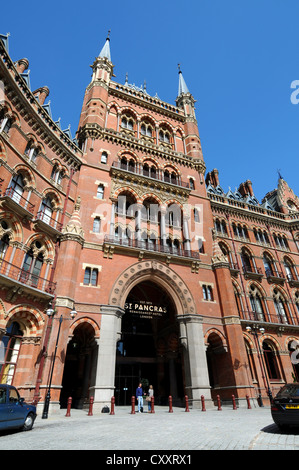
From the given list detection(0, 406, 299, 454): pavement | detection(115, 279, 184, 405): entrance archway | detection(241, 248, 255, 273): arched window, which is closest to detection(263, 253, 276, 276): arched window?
detection(241, 248, 255, 273): arched window

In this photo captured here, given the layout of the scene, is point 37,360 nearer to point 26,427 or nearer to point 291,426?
point 26,427

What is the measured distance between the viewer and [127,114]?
111ft

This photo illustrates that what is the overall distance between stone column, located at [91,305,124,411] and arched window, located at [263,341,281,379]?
56.5 ft

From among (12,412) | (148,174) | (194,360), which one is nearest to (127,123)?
(148,174)

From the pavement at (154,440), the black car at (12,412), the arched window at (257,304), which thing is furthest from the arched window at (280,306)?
the black car at (12,412)

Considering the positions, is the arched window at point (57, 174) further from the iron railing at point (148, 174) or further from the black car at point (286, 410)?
the black car at point (286, 410)

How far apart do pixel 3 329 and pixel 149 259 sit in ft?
40.8

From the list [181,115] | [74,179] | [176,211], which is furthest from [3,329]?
[181,115]

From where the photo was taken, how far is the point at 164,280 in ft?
78.2

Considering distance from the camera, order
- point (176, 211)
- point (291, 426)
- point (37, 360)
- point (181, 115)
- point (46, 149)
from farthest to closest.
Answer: point (181, 115) → point (176, 211) → point (46, 149) → point (37, 360) → point (291, 426)

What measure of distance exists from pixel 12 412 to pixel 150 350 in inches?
771

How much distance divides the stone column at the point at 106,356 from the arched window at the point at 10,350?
206 inches

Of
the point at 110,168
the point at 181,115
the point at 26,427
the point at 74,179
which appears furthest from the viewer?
the point at 181,115

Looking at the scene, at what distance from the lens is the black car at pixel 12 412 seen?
8.86m
